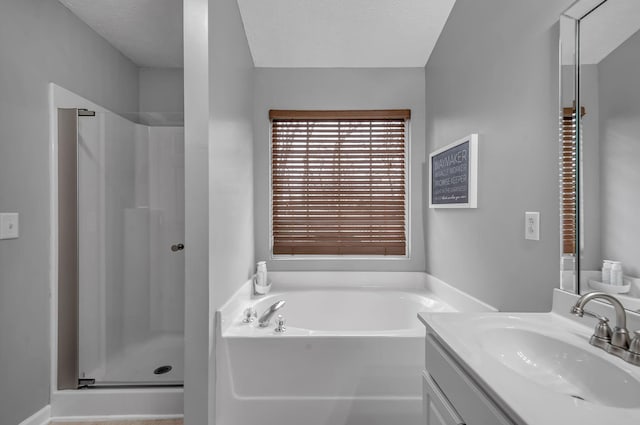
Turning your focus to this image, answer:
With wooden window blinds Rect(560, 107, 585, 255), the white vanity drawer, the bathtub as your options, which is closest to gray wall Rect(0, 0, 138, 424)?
the bathtub

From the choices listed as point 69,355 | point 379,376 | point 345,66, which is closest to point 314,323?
point 379,376

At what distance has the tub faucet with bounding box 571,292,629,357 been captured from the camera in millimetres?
763

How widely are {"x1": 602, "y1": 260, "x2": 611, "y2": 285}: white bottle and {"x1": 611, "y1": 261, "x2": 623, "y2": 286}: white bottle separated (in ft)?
0.04

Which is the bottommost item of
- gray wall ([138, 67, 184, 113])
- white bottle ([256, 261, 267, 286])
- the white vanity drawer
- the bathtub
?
the bathtub

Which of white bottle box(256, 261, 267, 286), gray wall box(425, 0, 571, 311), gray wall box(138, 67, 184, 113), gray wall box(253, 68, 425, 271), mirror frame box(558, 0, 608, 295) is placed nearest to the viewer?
mirror frame box(558, 0, 608, 295)

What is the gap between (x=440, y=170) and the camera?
2035 mm

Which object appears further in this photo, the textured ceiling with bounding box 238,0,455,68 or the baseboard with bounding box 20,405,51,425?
the textured ceiling with bounding box 238,0,455,68

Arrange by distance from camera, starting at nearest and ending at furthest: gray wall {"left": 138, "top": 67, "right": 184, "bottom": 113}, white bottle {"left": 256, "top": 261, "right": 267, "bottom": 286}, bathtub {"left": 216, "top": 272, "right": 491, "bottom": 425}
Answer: bathtub {"left": 216, "top": 272, "right": 491, "bottom": 425} < white bottle {"left": 256, "top": 261, "right": 267, "bottom": 286} < gray wall {"left": 138, "top": 67, "right": 184, "bottom": 113}

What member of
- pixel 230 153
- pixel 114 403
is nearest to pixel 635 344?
pixel 230 153

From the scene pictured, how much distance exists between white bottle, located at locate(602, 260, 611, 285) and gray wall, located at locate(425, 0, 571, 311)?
20 cm

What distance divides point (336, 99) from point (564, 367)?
7.02ft

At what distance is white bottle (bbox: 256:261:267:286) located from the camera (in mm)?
2230

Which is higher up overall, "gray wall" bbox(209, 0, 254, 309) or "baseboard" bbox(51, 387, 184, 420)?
"gray wall" bbox(209, 0, 254, 309)

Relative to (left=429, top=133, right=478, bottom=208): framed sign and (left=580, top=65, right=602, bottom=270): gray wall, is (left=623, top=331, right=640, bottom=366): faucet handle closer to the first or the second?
(left=580, top=65, right=602, bottom=270): gray wall
